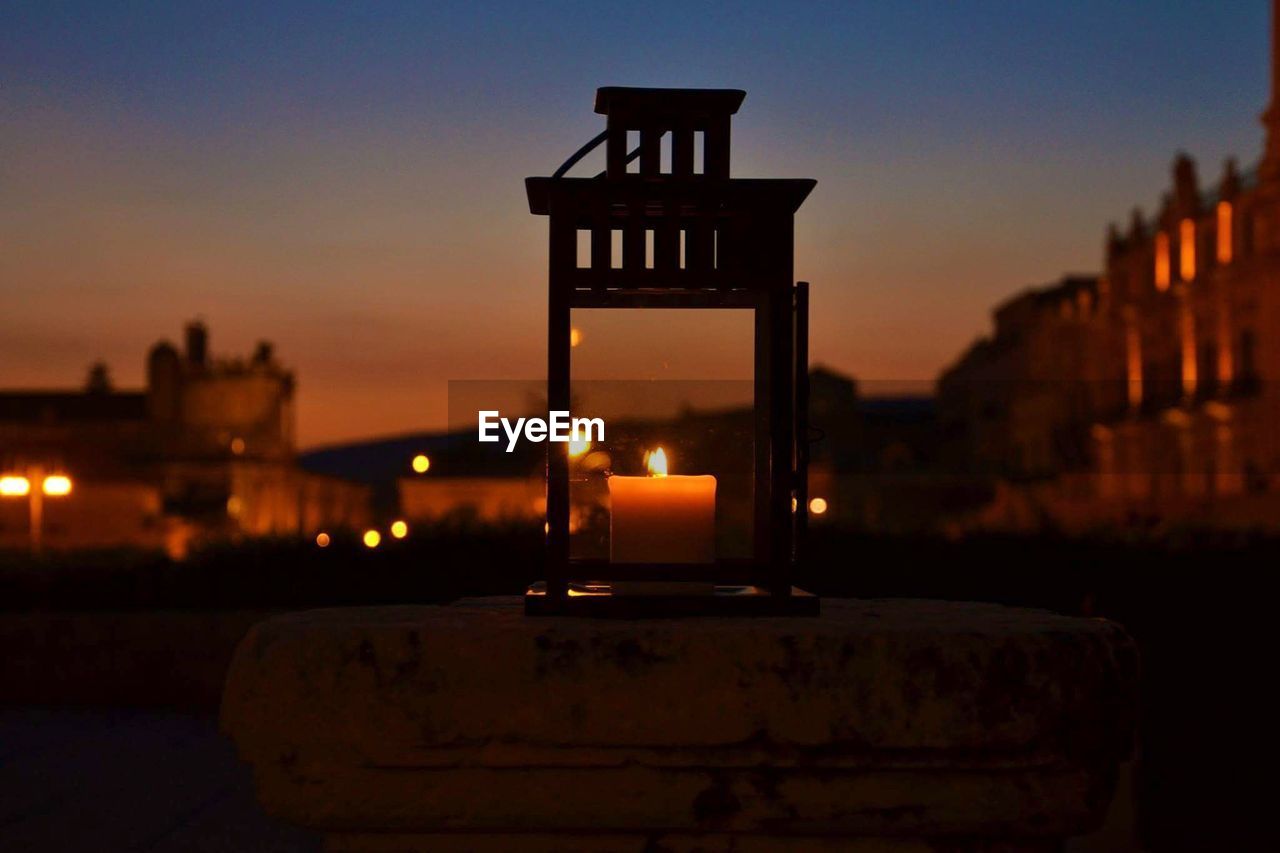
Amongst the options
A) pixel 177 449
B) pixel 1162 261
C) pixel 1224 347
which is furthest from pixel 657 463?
pixel 177 449

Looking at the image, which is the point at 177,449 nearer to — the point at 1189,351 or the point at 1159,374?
the point at 1159,374

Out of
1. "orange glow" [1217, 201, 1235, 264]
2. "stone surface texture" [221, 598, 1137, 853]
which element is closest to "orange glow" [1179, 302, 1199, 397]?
"orange glow" [1217, 201, 1235, 264]

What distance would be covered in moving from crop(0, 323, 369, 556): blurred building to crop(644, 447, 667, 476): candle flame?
7407 cm

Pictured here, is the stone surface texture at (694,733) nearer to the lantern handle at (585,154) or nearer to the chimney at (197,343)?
the lantern handle at (585,154)

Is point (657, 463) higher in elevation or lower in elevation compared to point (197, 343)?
lower

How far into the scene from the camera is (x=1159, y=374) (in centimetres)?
5319

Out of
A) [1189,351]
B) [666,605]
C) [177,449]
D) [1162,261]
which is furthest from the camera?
[177,449]

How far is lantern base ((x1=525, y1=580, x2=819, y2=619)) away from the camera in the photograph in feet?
7.14

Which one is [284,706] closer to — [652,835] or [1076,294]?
[652,835]

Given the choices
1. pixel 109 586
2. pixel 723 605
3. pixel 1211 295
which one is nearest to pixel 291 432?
pixel 1211 295

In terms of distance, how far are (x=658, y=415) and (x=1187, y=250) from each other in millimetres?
51587

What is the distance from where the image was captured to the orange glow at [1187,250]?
161ft

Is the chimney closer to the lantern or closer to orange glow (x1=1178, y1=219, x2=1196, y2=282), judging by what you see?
orange glow (x1=1178, y1=219, x2=1196, y2=282)

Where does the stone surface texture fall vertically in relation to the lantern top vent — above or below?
below
